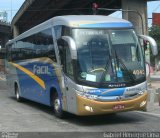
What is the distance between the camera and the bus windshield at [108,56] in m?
13.7

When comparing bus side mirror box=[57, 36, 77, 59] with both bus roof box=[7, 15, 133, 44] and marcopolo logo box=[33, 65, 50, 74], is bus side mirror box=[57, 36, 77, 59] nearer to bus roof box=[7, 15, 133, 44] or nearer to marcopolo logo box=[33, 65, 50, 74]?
bus roof box=[7, 15, 133, 44]

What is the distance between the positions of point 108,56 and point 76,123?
2244mm

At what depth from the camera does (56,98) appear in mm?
15859

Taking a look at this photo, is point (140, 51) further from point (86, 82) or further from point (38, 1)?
point (38, 1)

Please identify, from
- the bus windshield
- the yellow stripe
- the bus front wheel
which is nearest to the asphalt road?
the bus front wheel

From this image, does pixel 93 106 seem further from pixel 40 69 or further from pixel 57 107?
pixel 40 69

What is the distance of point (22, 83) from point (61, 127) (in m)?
8.65

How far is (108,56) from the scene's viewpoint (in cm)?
1392

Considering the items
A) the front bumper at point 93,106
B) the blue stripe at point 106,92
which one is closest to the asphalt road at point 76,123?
the front bumper at point 93,106

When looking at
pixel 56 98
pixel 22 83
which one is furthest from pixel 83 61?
pixel 22 83

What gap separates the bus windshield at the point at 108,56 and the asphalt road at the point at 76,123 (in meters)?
1.31

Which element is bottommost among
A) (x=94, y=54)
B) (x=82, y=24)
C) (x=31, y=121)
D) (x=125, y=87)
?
(x=31, y=121)

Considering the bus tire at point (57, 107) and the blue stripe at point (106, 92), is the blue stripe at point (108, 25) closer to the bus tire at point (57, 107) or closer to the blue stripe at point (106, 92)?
the blue stripe at point (106, 92)

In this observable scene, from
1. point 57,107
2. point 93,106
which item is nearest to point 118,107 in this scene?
point 93,106
